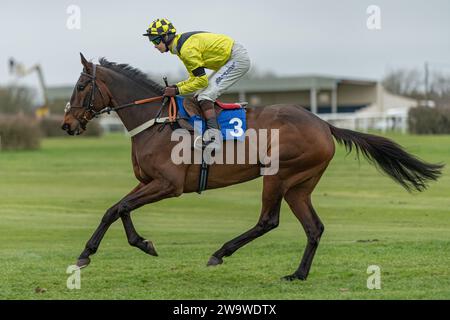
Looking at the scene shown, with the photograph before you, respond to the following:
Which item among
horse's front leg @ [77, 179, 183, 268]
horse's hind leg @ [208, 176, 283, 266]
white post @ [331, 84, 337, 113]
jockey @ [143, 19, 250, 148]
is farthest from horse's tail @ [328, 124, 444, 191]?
white post @ [331, 84, 337, 113]

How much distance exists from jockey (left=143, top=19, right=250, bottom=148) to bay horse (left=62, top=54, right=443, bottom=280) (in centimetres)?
39

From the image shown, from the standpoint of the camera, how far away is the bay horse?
29.7ft

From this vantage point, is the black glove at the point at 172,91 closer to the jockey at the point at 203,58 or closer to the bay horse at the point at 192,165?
the jockey at the point at 203,58

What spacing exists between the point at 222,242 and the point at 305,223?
3.34m

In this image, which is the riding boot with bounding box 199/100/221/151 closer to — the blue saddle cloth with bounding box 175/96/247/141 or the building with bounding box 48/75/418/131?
the blue saddle cloth with bounding box 175/96/247/141

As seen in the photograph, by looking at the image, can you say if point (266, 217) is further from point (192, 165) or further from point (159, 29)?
point (159, 29)

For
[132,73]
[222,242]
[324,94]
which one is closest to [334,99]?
[324,94]

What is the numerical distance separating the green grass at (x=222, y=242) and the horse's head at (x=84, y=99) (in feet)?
5.10

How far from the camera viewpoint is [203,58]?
9359mm

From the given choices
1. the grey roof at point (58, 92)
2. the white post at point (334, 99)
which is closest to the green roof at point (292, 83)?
the white post at point (334, 99)

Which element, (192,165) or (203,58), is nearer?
(192,165)

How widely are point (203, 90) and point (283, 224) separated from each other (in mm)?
5759

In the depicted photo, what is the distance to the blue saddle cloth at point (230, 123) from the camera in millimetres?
9188

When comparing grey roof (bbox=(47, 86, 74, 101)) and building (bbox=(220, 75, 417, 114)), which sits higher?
building (bbox=(220, 75, 417, 114))
